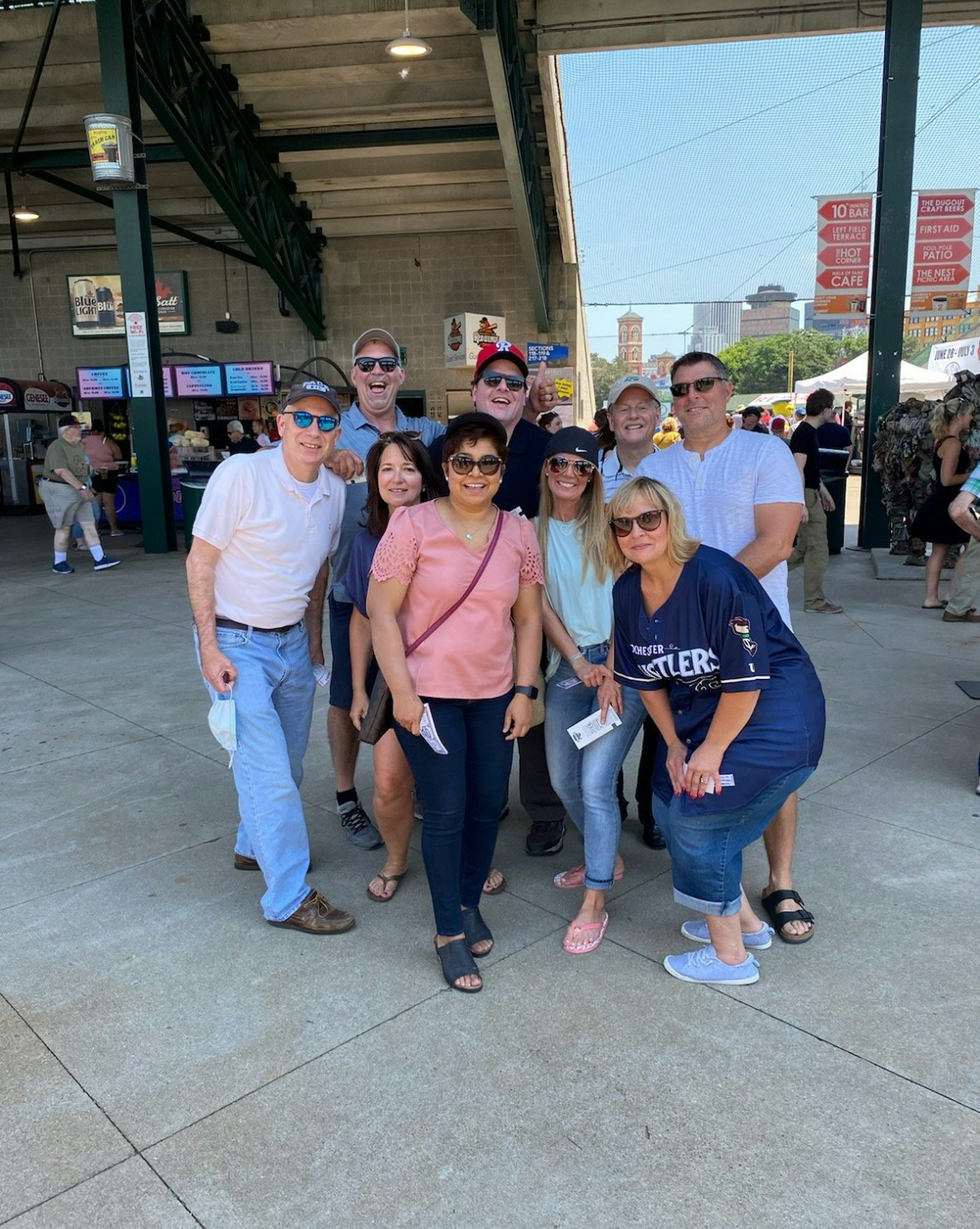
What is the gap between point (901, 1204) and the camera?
6.12 feet

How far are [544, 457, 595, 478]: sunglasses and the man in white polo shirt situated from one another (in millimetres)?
724

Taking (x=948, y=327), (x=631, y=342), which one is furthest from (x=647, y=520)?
(x=631, y=342)

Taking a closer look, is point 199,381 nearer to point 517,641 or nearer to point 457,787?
point 517,641

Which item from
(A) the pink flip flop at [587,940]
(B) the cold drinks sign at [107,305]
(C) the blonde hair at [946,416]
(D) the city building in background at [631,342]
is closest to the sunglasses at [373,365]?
(A) the pink flip flop at [587,940]

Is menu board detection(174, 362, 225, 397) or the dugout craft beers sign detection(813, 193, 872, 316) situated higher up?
the dugout craft beers sign detection(813, 193, 872, 316)

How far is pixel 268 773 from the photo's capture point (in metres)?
2.92

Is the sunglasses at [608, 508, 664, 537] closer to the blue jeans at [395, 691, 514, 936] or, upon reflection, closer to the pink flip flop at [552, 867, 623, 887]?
the blue jeans at [395, 691, 514, 936]

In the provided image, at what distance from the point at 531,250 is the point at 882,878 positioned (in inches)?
580

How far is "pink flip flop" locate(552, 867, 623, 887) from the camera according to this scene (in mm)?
3273

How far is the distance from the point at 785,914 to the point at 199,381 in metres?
14.3

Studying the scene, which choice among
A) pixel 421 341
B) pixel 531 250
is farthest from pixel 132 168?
pixel 421 341

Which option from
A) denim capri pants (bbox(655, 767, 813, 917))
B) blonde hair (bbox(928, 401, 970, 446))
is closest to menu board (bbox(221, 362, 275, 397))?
blonde hair (bbox(928, 401, 970, 446))

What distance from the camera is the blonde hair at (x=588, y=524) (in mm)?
3031

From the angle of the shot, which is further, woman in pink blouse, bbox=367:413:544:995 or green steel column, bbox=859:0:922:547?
green steel column, bbox=859:0:922:547
